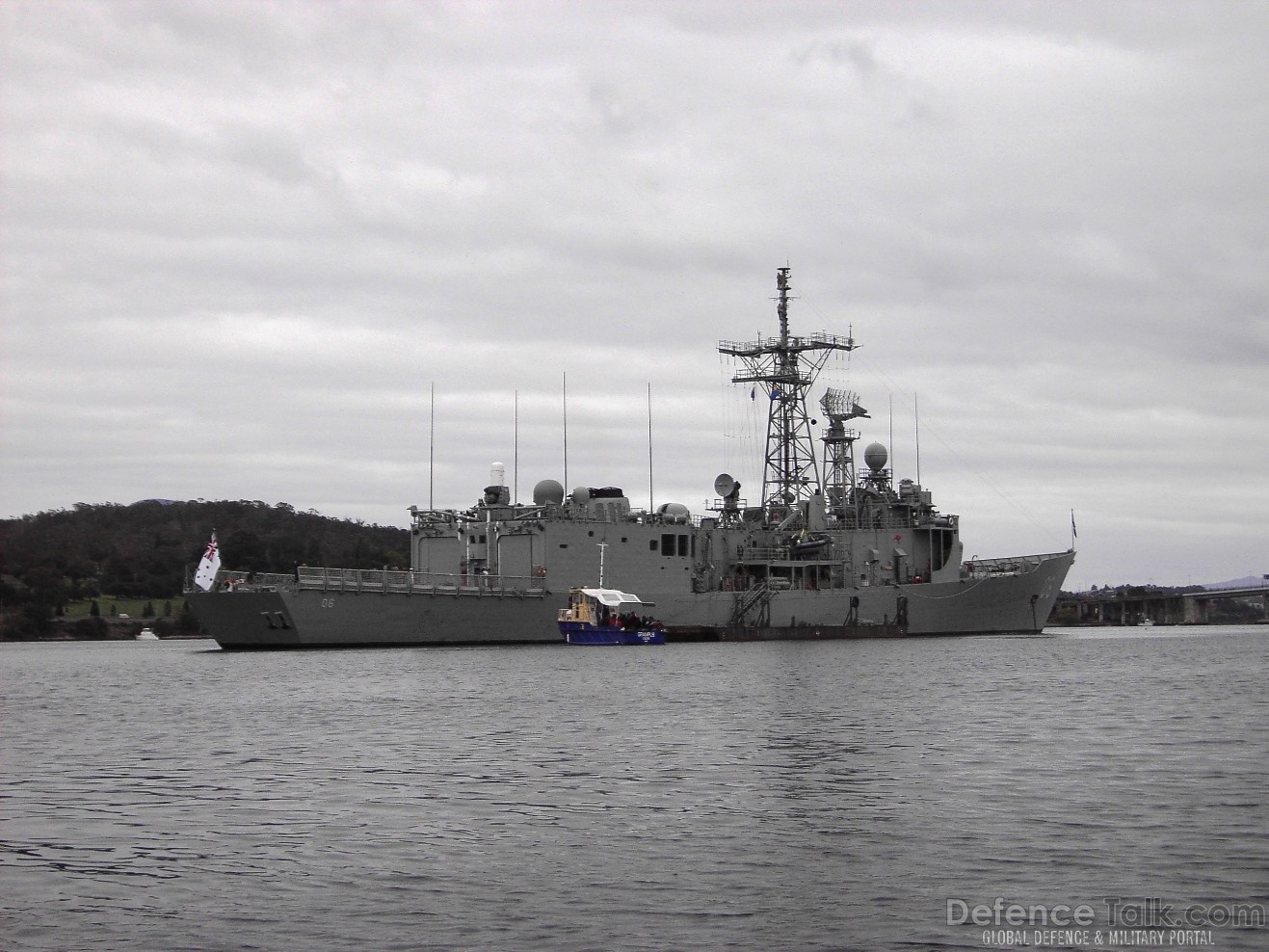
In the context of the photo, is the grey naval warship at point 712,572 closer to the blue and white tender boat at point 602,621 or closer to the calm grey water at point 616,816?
the blue and white tender boat at point 602,621

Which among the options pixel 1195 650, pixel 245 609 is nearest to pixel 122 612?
pixel 245 609

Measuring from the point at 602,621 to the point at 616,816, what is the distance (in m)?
44.2

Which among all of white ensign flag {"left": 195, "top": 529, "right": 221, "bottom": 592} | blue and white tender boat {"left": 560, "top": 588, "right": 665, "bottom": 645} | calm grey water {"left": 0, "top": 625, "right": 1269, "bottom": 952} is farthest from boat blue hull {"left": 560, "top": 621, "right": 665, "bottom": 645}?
calm grey water {"left": 0, "top": 625, "right": 1269, "bottom": 952}

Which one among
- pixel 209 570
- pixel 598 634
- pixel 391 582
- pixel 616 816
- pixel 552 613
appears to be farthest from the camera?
pixel 552 613

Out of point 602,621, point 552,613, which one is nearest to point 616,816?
point 602,621

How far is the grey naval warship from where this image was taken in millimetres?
58094

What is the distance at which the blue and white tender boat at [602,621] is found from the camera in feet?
200

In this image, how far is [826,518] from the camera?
72438 millimetres

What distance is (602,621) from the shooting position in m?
61.8

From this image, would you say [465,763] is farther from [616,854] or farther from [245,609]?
[245,609]

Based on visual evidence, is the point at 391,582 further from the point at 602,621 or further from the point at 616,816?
the point at 616,816

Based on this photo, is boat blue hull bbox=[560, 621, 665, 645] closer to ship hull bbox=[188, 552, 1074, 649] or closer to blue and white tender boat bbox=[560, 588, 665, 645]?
blue and white tender boat bbox=[560, 588, 665, 645]

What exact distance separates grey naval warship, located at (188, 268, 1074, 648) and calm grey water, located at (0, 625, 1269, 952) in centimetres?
2201

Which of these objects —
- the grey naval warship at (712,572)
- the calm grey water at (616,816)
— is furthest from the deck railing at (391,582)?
the calm grey water at (616,816)
